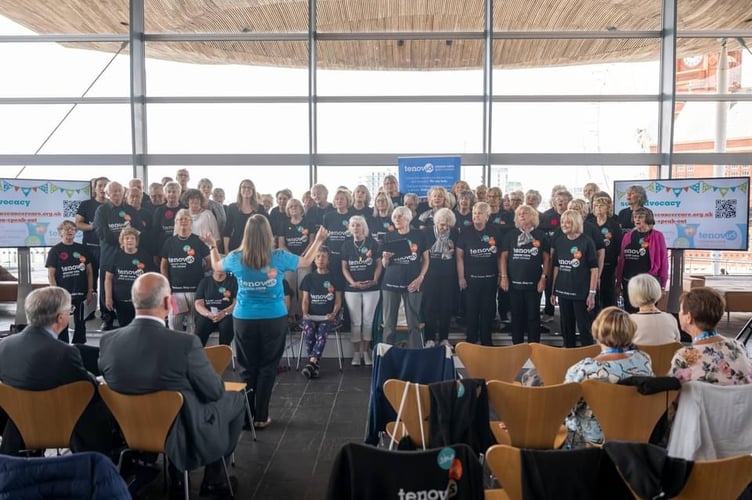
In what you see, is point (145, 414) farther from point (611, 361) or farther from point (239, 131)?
point (239, 131)

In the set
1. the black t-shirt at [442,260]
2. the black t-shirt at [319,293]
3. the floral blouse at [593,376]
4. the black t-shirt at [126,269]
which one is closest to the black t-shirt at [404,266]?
the black t-shirt at [442,260]

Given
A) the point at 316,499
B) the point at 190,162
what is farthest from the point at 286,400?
the point at 190,162

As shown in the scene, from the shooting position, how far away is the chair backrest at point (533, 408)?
2.61 meters

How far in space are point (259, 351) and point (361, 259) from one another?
1.97 m

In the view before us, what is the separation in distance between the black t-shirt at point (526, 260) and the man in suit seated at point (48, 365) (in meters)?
3.91

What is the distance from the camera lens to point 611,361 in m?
2.75

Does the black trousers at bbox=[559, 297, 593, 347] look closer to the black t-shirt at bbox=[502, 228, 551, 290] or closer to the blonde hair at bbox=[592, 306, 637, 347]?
the black t-shirt at bbox=[502, 228, 551, 290]

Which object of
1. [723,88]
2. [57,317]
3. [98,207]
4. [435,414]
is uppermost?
[723,88]

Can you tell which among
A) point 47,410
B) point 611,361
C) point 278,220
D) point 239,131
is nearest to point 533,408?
point 611,361

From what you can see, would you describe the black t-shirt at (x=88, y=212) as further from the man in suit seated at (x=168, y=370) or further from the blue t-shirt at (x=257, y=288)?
the man in suit seated at (x=168, y=370)

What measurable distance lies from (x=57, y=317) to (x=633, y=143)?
8.54 m

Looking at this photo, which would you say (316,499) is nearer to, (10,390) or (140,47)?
(10,390)

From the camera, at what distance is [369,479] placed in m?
1.80

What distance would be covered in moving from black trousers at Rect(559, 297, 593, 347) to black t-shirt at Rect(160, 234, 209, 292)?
3.62m
